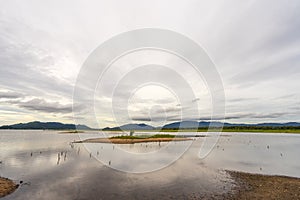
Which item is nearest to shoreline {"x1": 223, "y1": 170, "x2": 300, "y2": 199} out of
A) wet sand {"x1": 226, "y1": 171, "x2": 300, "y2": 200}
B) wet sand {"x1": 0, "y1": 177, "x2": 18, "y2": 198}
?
wet sand {"x1": 226, "y1": 171, "x2": 300, "y2": 200}

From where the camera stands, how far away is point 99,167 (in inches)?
1422

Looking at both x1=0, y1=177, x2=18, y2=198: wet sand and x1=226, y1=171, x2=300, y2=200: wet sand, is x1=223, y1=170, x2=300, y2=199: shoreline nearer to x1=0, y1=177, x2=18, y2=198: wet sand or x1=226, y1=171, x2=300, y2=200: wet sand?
x1=226, y1=171, x2=300, y2=200: wet sand

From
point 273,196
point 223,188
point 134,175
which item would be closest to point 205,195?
point 223,188

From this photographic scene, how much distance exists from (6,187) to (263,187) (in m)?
30.7

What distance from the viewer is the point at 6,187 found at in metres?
22.8

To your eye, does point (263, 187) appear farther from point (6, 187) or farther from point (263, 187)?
point (6, 187)

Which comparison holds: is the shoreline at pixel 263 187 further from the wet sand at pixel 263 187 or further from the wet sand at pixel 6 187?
the wet sand at pixel 6 187

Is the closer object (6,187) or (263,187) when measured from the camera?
(6,187)

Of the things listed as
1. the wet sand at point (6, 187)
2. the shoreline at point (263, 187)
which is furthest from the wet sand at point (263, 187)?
the wet sand at point (6, 187)

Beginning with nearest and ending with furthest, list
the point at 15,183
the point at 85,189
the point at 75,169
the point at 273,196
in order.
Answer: the point at 273,196 → the point at 85,189 → the point at 15,183 → the point at 75,169

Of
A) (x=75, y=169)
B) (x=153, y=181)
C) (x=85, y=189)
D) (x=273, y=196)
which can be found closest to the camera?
(x=273, y=196)

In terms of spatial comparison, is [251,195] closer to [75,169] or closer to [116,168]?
[116,168]

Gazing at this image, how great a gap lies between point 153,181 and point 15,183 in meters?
17.7

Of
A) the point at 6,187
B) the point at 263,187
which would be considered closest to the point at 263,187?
the point at 263,187
